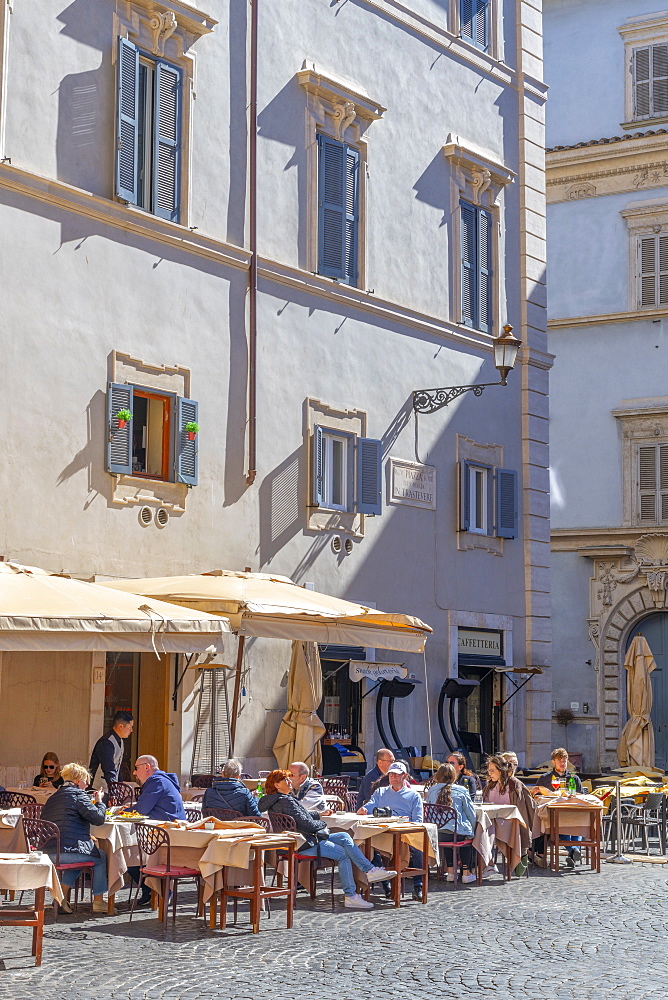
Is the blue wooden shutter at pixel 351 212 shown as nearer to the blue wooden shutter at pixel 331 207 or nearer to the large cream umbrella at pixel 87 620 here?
the blue wooden shutter at pixel 331 207

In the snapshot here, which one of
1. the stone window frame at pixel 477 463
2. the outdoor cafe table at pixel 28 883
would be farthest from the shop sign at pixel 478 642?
the outdoor cafe table at pixel 28 883

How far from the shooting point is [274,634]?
14016 millimetres

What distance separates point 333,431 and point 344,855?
808 centimetres

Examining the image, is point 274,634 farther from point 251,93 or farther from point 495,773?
point 251,93

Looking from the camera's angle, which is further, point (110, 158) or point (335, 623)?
point (110, 158)

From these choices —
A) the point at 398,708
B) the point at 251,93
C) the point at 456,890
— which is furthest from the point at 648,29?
the point at 456,890

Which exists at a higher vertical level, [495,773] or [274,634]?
[274,634]

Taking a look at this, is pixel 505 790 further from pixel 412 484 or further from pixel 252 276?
pixel 252 276

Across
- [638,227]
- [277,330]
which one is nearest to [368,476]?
[277,330]

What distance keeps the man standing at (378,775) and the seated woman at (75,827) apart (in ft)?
12.1

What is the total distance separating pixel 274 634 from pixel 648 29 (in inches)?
876

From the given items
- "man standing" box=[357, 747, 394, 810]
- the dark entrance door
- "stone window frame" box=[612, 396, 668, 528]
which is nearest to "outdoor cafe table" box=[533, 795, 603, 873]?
"man standing" box=[357, 747, 394, 810]

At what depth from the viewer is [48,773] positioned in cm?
1420

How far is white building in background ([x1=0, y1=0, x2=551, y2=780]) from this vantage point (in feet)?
50.2
